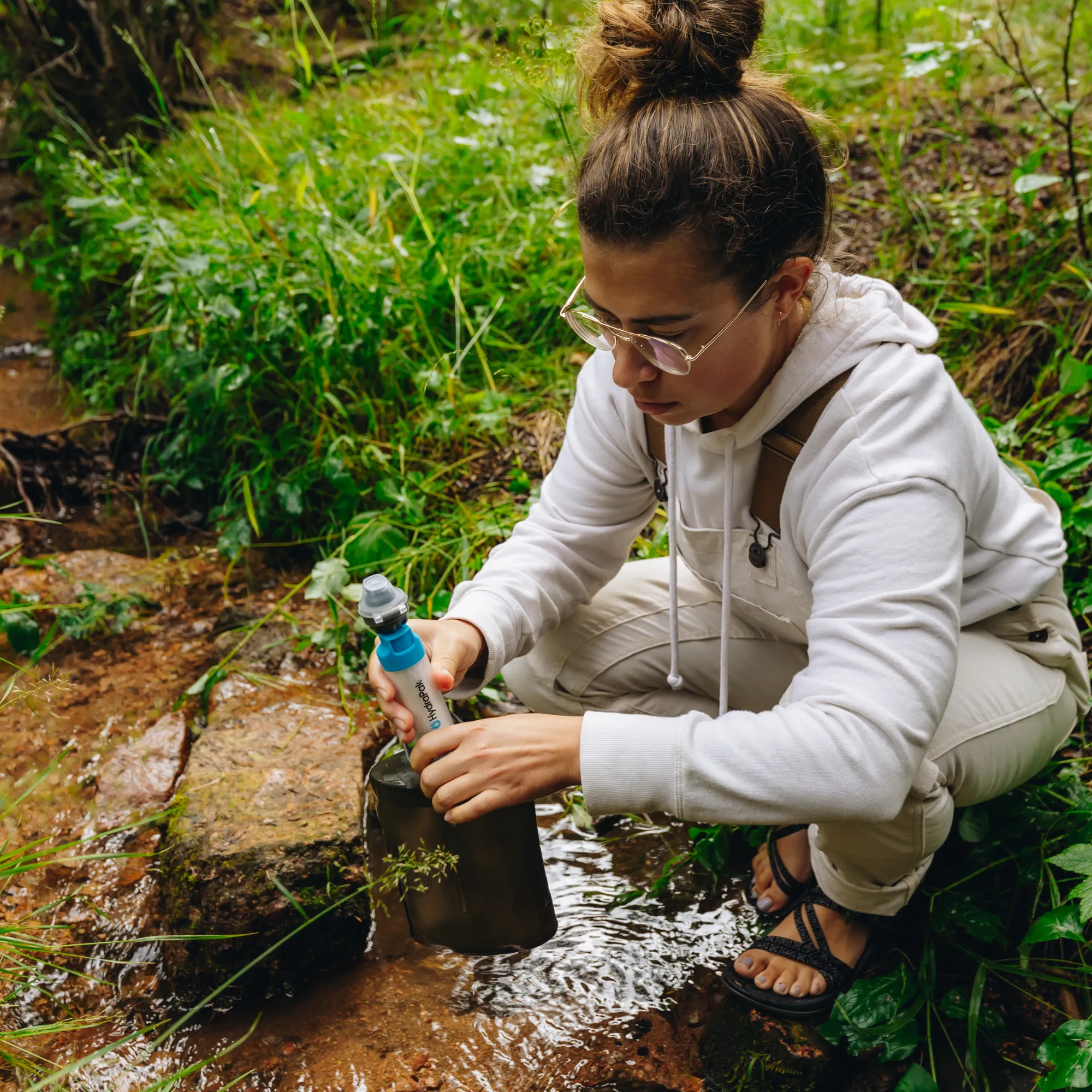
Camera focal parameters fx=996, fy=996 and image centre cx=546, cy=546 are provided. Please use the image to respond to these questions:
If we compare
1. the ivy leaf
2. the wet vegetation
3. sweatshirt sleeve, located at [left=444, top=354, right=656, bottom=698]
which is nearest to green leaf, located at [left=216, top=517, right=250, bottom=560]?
the wet vegetation

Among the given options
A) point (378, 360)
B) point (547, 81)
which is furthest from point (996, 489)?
point (378, 360)

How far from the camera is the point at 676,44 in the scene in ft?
4.20

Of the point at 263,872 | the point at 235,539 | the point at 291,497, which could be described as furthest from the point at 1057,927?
the point at 235,539

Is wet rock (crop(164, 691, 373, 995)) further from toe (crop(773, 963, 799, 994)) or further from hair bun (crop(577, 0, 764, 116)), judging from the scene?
hair bun (crop(577, 0, 764, 116))

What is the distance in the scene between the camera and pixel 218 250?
2941 mm

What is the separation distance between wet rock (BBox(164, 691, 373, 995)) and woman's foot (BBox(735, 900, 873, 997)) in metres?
0.67

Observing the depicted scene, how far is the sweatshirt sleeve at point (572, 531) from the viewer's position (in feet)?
5.59

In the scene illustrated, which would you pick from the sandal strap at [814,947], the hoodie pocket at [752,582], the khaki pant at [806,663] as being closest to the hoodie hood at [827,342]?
the hoodie pocket at [752,582]

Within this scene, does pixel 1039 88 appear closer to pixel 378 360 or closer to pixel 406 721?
pixel 378 360

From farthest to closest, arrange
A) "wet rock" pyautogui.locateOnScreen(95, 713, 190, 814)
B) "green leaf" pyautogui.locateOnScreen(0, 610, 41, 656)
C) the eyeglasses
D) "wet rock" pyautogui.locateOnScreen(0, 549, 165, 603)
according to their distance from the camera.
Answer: "wet rock" pyautogui.locateOnScreen(0, 549, 165, 603) < "green leaf" pyautogui.locateOnScreen(0, 610, 41, 656) < "wet rock" pyautogui.locateOnScreen(95, 713, 190, 814) < the eyeglasses

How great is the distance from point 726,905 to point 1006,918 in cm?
48

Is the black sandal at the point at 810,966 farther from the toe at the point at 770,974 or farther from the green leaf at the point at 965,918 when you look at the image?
the green leaf at the point at 965,918

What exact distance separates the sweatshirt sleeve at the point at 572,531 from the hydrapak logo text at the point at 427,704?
303 millimetres

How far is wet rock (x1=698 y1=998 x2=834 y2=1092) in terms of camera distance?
153 centimetres
